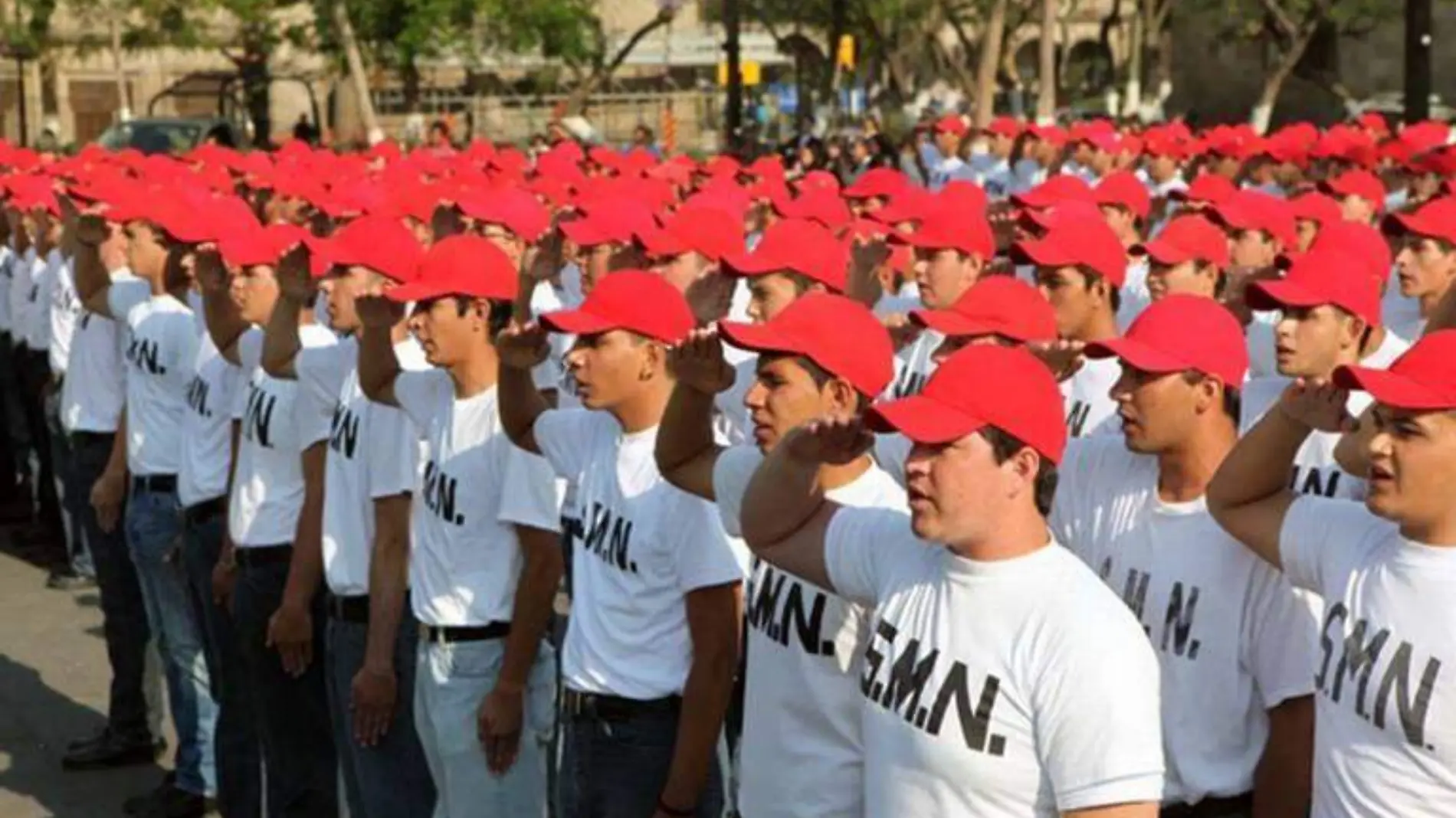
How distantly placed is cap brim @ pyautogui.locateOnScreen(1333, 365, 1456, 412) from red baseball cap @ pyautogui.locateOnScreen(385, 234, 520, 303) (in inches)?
108

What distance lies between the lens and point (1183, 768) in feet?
16.6

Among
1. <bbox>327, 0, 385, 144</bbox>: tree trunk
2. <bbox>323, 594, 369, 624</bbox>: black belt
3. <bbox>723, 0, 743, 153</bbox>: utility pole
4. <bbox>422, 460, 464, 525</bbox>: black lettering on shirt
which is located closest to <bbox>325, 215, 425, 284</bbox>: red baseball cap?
<bbox>422, 460, 464, 525</bbox>: black lettering on shirt

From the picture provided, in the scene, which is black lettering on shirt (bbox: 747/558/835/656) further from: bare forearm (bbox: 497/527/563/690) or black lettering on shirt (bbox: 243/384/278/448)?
black lettering on shirt (bbox: 243/384/278/448)

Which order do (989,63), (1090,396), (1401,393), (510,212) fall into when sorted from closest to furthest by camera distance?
(1401,393) → (1090,396) → (510,212) → (989,63)

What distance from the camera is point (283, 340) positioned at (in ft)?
24.3

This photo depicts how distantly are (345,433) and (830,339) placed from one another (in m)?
2.44

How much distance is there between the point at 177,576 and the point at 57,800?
3.80 feet

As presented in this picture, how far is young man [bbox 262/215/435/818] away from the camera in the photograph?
21.6 ft

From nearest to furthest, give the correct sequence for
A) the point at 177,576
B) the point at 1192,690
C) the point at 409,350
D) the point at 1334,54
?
the point at 1192,690
the point at 409,350
the point at 177,576
the point at 1334,54

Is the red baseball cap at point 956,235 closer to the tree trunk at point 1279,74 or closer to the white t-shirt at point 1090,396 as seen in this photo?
the white t-shirt at point 1090,396

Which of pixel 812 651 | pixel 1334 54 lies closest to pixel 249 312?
pixel 812 651

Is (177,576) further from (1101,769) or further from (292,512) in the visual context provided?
(1101,769)

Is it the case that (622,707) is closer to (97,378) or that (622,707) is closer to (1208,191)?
(97,378)

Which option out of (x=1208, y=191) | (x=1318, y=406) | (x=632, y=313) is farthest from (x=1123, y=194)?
(x=1318, y=406)
